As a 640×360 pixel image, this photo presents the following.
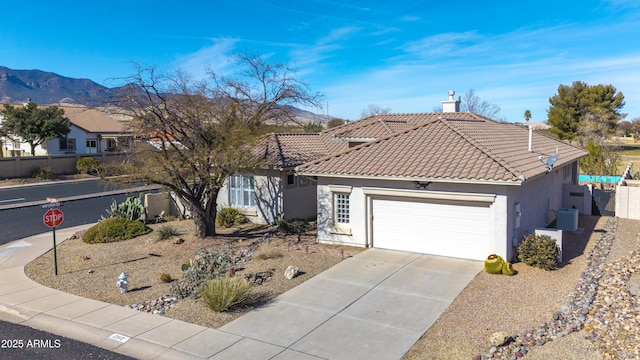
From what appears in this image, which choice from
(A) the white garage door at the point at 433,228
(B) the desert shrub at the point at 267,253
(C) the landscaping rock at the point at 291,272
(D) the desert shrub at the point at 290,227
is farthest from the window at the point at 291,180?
(C) the landscaping rock at the point at 291,272

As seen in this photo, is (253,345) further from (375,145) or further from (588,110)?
(588,110)

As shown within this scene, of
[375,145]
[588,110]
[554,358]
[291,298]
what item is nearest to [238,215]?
[375,145]

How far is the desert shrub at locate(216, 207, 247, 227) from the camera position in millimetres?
20781

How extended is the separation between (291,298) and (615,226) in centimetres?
1503

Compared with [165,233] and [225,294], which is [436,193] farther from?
[165,233]

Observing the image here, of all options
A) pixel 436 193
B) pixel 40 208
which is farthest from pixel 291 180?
pixel 40 208

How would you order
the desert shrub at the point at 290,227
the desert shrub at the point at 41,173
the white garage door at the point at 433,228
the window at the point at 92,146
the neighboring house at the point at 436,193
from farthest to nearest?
the window at the point at 92,146, the desert shrub at the point at 41,173, the desert shrub at the point at 290,227, the white garage door at the point at 433,228, the neighboring house at the point at 436,193

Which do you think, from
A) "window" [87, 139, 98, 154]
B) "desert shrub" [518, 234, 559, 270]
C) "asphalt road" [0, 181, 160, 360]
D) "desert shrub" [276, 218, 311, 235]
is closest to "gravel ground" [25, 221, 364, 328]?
"desert shrub" [276, 218, 311, 235]

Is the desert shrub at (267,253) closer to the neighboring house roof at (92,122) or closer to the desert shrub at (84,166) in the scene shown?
the desert shrub at (84,166)

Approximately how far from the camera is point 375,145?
18.6 metres

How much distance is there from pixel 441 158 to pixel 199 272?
8268 mm

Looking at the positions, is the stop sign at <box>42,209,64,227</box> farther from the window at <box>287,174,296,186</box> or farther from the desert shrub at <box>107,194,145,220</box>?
the window at <box>287,174,296,186</box>

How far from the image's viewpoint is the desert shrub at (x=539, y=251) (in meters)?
13.7

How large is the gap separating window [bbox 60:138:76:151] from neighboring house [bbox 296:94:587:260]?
41176 mm
